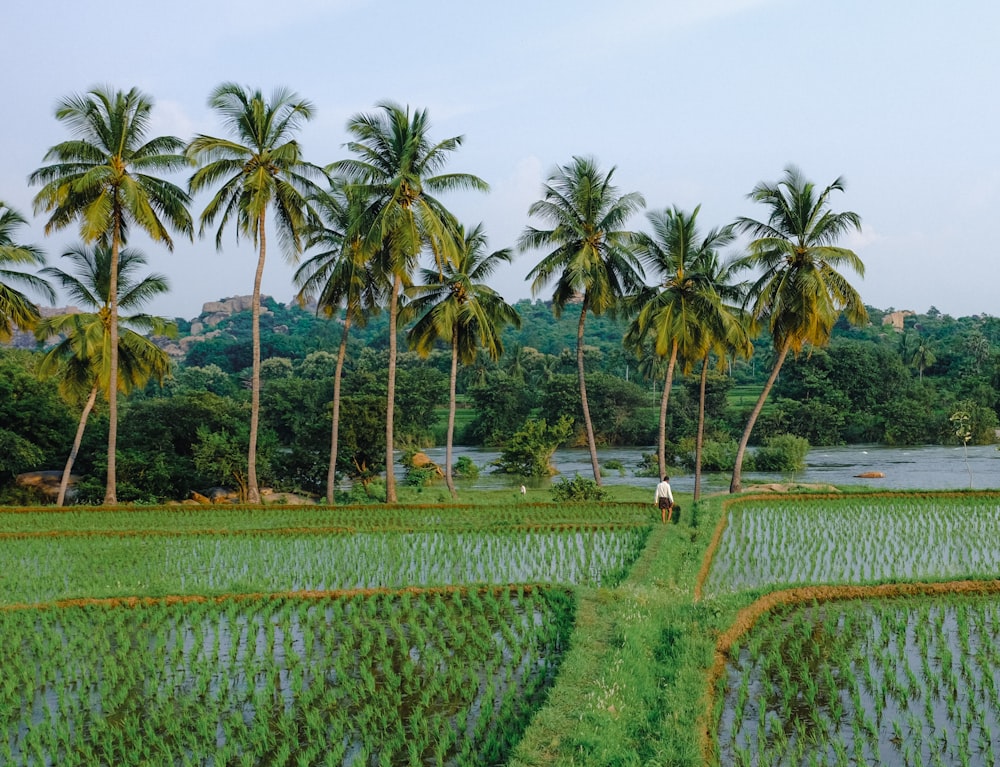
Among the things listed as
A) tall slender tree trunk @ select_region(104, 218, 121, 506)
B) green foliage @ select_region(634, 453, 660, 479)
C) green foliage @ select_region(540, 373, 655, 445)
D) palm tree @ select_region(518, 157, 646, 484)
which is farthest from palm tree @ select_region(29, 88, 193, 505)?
green foliage @ select_region(540, 373, 655, 445)

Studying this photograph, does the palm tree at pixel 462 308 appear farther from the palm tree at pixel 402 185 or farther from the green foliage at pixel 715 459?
the green foliage at pixel 715 459

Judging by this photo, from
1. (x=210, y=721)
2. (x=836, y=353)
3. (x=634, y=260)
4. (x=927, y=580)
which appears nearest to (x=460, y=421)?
(x=836, y=353)

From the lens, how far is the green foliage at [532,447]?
29.4 m

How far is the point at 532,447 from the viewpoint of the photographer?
29.4 m

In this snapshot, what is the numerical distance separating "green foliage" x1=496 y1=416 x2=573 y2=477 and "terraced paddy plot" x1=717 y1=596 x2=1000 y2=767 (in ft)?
65.9

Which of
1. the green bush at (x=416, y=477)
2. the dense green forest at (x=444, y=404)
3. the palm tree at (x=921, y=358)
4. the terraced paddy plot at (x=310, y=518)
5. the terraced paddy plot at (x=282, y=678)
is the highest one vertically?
the palm tree at (x=921, y=358)

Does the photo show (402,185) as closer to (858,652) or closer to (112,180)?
(112,180)

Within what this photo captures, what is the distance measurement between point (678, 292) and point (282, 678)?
1527cm

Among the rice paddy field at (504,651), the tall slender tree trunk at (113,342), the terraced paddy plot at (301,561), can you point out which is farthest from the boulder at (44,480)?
the rice paddy field at (504,651)

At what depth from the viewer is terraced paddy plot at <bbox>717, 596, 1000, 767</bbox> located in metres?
5.76

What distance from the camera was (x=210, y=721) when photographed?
650 centimetres

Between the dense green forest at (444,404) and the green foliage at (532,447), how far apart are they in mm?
4352

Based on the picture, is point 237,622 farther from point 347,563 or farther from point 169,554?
point 169,554

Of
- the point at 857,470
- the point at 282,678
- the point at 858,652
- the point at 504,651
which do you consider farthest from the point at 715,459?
the point at 282,678
